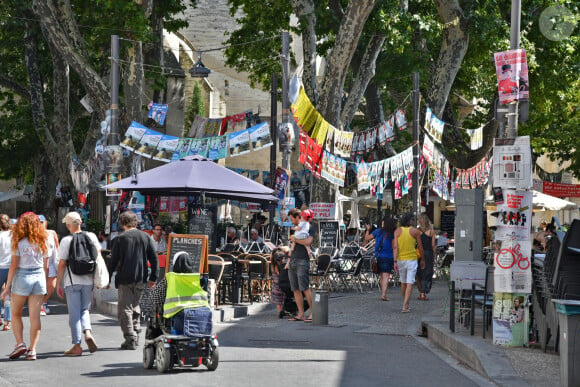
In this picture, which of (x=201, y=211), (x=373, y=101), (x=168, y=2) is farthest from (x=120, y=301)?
(x=373, y=101)

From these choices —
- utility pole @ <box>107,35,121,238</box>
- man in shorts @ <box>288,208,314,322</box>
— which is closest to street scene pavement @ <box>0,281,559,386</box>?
man in shorts @ <box>288,208,314,322</box>

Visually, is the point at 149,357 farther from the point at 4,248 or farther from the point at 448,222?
the point at 448,222

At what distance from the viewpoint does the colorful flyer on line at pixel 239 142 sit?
23547mm

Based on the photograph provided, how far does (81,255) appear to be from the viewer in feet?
38.4

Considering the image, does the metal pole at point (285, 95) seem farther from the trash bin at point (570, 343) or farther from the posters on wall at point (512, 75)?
the trash bin at point (570, 343)

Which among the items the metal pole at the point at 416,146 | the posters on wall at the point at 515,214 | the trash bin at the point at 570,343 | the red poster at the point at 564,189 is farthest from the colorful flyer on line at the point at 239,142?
the red poster at the point at 564,189

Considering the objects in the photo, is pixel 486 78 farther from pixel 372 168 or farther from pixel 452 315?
pixel 452 315

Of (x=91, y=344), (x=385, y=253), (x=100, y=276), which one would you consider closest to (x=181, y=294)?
(x=100, y=276)

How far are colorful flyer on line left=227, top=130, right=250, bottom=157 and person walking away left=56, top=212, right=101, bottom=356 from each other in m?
11.8

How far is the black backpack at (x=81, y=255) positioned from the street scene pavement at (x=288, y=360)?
1.03m

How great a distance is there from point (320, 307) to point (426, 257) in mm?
6167

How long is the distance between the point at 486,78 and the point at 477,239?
23485 mm

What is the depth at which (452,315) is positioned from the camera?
532 inches

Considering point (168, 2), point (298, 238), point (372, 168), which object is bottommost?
point (298, 238)
